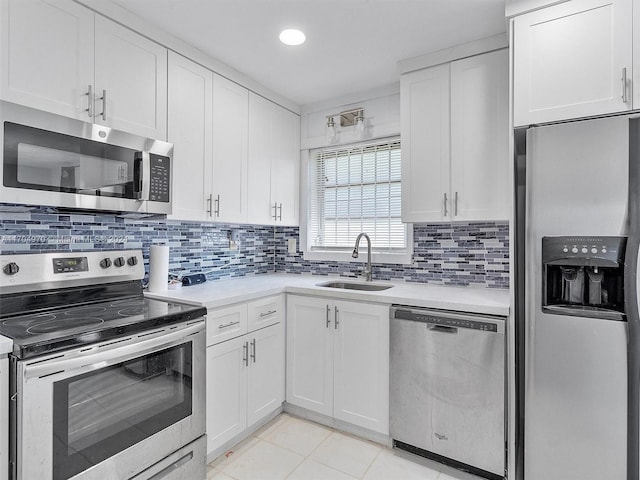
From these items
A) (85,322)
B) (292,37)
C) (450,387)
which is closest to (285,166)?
(292,37)

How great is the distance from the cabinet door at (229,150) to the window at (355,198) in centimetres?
79

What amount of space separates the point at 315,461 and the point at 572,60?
242 cm

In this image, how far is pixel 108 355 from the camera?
4.64 feet

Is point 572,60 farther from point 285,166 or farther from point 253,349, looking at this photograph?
point 253,349

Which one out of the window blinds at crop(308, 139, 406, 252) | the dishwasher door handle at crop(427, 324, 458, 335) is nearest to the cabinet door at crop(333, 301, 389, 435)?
the dishwasher door handle at crop(427, 324, 458, 335)

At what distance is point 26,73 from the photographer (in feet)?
4.90

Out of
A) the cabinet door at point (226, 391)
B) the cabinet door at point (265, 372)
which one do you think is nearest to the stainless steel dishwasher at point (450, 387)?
the cabinet door at point (265, 372)

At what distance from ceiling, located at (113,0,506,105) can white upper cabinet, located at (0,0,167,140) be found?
203 mm

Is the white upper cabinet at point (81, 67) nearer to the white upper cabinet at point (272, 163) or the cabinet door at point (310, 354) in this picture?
the white upper cabinet at point (272, 163)

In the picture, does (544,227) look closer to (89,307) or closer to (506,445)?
(506,445)

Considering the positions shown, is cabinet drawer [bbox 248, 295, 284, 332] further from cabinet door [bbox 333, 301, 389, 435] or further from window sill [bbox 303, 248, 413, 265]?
window sill [bbox 303, 248, 413, 265]

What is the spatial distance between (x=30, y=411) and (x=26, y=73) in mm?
1317

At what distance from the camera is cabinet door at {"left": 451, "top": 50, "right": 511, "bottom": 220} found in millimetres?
2096

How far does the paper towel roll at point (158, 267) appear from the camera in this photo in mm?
2154
